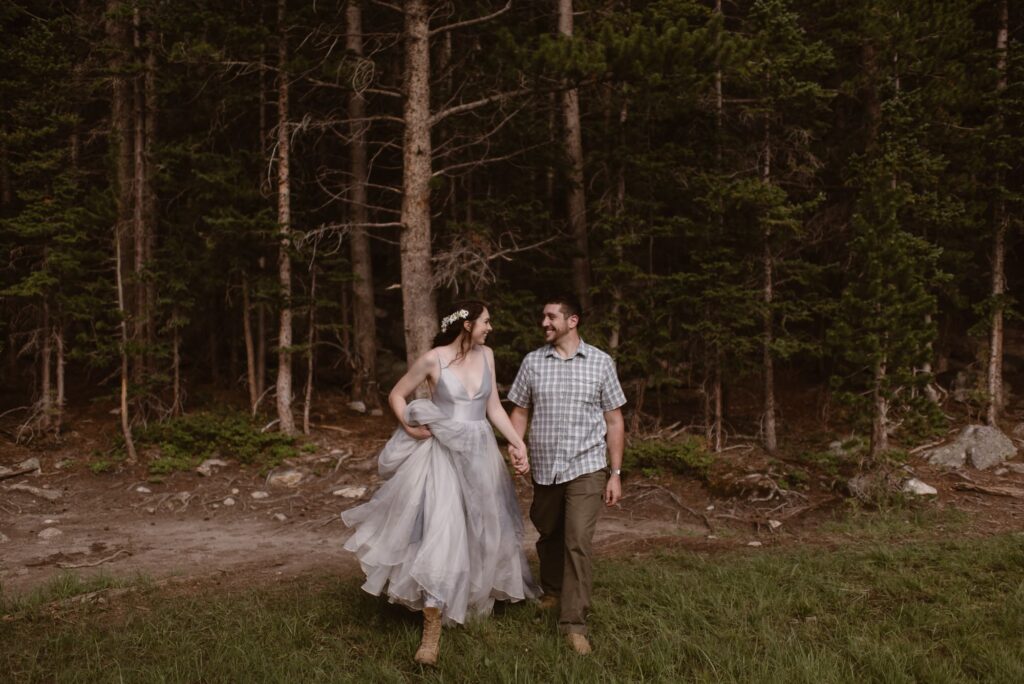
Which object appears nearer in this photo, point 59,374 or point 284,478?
point 284,478

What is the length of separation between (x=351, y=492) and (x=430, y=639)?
615 centimetres

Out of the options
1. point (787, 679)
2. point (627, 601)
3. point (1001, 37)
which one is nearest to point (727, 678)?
point (787, 679)

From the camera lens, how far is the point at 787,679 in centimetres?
380

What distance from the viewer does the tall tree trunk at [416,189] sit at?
947cm

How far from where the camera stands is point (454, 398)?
498 centimetres

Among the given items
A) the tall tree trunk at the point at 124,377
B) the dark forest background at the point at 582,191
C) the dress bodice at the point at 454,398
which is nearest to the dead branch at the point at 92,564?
the tall tree trunk at the point at 124,377

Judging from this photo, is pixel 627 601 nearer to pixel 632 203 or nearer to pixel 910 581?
pixel 910 581

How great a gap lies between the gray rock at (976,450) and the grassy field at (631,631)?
4.75m

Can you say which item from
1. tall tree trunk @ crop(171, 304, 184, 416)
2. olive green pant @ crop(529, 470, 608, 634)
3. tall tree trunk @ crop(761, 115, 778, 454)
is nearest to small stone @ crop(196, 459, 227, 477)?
Answer: tall tree trunk @ crop(171, 304, 184, 416)

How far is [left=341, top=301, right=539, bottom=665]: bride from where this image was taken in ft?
15.5

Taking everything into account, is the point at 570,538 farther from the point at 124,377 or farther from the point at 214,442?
the point at 124,377

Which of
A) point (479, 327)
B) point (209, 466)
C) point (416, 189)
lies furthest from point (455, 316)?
point (209, 466)

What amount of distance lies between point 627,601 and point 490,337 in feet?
24.0

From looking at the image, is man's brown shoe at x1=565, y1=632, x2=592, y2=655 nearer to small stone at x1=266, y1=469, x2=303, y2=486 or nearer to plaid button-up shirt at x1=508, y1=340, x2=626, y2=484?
plaid button-up shirt at x1=508, y1=340, x2=626, y2=484
